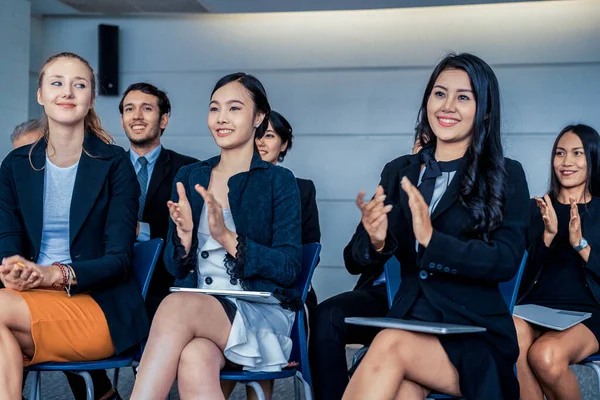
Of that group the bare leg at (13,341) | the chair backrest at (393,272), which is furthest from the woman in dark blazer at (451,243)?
the bare leg at (13,341)

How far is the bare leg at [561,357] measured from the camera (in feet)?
8.87

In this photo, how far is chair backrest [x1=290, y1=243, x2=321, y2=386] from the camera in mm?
2508

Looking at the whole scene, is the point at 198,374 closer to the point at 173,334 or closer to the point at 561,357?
the point at 173,334

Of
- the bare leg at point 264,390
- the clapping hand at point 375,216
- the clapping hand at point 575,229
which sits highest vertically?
the clapping hand at point 375,216

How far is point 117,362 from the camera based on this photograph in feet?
Result: 8.14

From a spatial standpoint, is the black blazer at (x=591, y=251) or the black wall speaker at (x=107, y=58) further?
the black wall speaker at (x=107, y=58)

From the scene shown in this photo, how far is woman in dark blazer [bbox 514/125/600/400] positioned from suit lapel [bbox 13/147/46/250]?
177cm

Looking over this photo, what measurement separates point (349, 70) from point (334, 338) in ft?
12.1

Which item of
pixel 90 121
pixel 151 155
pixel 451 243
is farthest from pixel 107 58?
pixel 451 243

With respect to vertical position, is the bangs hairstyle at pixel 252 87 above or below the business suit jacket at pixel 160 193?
above

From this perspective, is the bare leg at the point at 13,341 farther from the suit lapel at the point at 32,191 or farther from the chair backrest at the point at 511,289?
the chair backrest at the point at 511,289

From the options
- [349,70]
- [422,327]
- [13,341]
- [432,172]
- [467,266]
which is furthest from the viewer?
[349,70]

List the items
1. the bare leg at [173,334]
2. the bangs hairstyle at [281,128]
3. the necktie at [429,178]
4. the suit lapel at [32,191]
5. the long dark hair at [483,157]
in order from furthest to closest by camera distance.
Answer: the bangs hairstyle at [281,128]
the suit lapel at [32,191]
the necktie at [429,178]
the long dark hair at [483,157]
the bare leg at [173,334]

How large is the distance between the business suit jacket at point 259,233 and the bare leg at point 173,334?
0.73 feet
